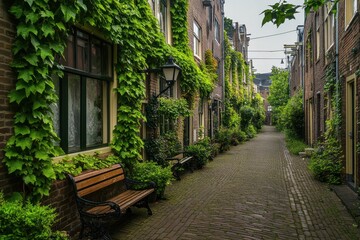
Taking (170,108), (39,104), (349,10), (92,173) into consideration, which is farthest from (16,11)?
(349,10)

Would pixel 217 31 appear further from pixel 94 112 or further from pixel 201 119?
pixel 94 112

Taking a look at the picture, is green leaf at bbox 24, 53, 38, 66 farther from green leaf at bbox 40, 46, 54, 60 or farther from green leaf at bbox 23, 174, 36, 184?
green leaf at bbox 23, 174, 36, 184

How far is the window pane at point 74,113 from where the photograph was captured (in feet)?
16.9

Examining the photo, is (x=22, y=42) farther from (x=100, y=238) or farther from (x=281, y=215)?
(x=281, y=215)

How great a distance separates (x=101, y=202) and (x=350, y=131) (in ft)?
20.3

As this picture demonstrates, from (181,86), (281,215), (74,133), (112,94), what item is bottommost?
(281,215)

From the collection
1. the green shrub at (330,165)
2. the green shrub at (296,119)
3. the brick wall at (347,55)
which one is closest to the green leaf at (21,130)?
the brick wall at (347,55)

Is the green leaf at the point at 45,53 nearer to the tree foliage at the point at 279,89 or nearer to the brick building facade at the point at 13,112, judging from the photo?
the brick building facade at the point at 13,112

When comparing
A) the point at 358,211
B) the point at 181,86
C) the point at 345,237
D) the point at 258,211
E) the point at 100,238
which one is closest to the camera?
the point at 100,238

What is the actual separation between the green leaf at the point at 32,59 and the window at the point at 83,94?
3.26 ft

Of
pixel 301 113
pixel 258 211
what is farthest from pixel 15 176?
pixel 301 113

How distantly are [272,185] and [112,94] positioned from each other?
4971mm

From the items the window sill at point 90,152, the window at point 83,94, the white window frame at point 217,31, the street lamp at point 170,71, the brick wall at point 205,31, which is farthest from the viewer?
the white window frame at point 217,31

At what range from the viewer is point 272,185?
28.9ft
